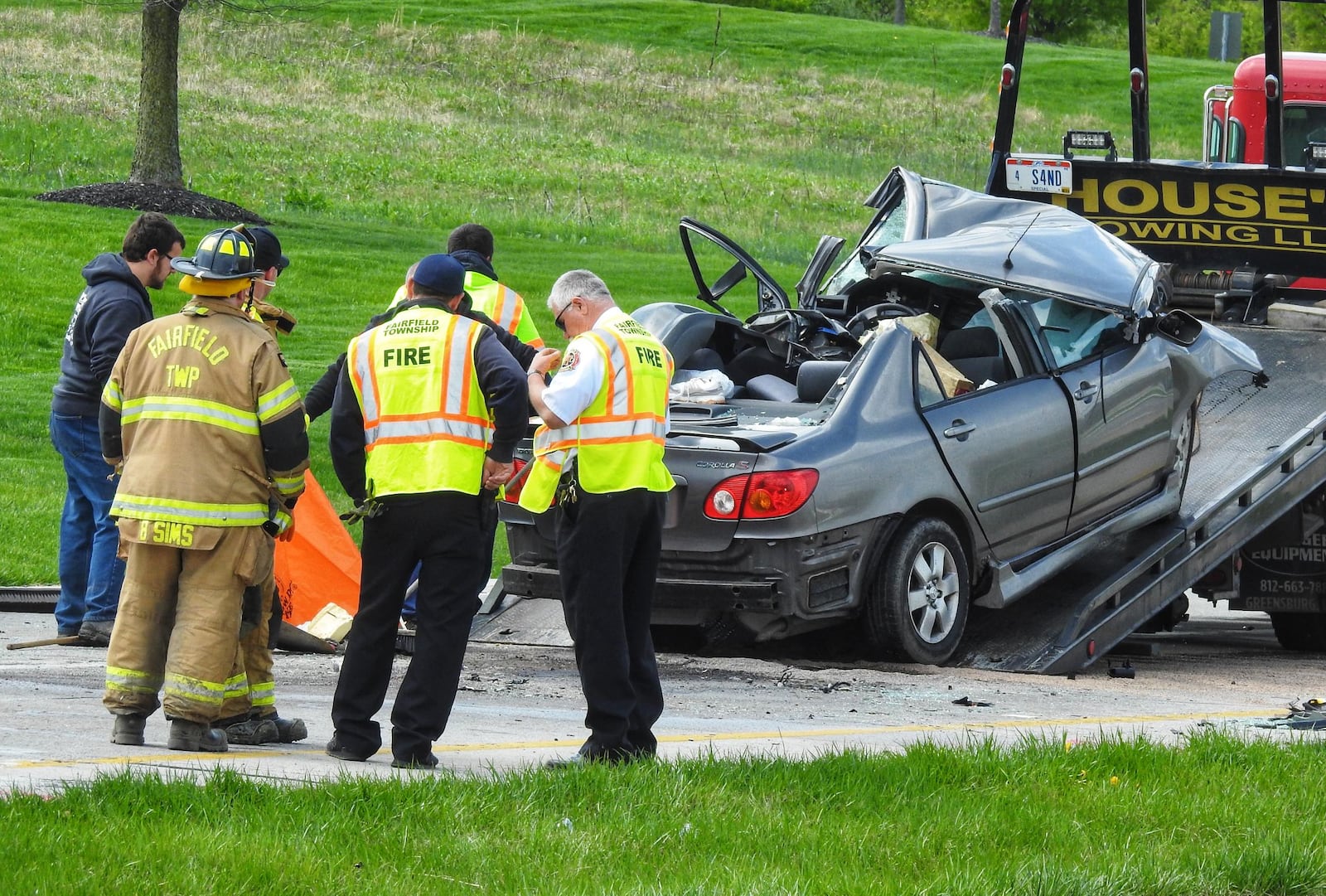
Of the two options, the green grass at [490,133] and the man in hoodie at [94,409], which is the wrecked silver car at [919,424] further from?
the green grass at [490,133]

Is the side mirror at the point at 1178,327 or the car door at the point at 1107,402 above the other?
the side mirror at the point at 1178,327

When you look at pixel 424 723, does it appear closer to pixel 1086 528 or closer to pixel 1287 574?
pixel 1086 528

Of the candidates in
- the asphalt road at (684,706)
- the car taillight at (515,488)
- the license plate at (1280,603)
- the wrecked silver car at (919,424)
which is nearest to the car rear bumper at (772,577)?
the wrecked silver car at (919,424)

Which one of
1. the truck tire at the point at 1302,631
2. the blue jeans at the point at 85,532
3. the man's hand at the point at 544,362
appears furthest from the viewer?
the truck tire at the point at 1302,631

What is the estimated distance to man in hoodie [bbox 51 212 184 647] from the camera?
780 centimetres

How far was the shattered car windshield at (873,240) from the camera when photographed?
1003 cm

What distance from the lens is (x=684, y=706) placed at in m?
7.18

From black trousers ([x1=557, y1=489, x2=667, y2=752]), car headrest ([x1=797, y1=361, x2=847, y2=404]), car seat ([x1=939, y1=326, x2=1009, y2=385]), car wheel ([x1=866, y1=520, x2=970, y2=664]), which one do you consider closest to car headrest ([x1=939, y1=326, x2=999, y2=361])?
car seat ([x1=939, y1=326, x2=1009, y2=385])

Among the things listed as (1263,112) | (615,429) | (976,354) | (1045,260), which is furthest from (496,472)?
(1263,112)

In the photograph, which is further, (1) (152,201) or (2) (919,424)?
(1) (152,201)

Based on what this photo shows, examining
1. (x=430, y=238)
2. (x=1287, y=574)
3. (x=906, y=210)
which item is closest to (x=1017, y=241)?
(x=906, y=210)

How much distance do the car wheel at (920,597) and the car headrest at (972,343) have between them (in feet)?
4.52

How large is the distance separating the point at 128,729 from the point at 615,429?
5.97 ft

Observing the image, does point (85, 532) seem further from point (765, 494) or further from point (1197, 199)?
point (1197, 199)
